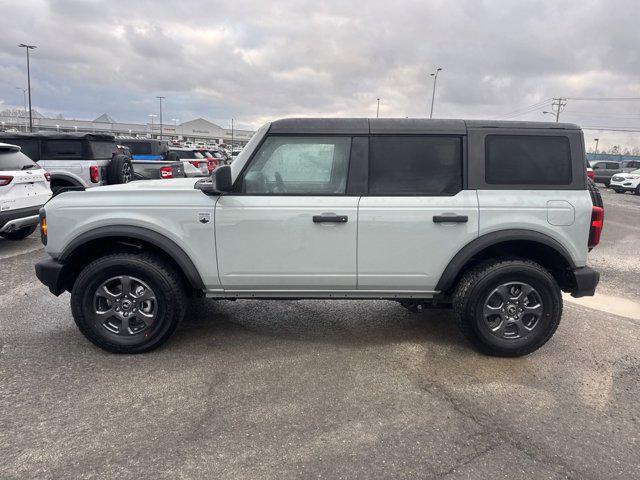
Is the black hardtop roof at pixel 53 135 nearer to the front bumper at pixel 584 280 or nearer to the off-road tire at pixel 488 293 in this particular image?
the off-road tire at pixel 488 293

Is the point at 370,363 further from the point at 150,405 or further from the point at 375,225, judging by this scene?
the point at 150,405

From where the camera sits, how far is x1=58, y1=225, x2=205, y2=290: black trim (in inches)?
145

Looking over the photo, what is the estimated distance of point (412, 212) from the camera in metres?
3.69

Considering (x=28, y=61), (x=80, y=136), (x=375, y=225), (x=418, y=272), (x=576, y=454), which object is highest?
(x=28, y=61)

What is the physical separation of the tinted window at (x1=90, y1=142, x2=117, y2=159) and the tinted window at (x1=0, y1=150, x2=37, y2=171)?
2.46 m

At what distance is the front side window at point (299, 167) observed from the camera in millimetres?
3770

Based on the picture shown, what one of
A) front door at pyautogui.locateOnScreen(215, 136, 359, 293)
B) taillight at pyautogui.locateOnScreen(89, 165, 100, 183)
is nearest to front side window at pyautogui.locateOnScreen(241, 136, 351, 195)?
front door at pyautogui.locateOnScreen(215, 136, 359, 293)

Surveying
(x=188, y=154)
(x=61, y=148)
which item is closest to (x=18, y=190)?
(x=61, y=148)

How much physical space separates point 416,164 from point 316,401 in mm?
1962

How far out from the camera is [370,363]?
3760 millimetres

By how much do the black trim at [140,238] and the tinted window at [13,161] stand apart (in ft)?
14.4

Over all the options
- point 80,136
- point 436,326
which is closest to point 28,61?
point 80,136

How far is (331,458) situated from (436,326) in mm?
2304

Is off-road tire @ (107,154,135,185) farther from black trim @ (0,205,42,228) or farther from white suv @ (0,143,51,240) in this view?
black trim @ (0,205,42,228)
